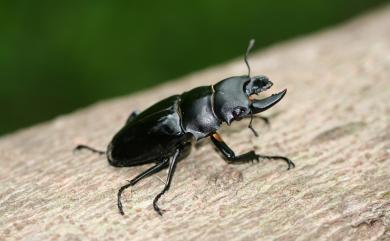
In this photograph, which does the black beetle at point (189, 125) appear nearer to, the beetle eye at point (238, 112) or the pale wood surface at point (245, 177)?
the beetle eye at point (238, 112)

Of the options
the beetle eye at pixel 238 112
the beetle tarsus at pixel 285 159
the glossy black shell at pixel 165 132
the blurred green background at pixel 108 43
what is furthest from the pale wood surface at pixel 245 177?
the blurred green background at pixel 108 43

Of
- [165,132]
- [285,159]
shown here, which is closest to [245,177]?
[285,159]

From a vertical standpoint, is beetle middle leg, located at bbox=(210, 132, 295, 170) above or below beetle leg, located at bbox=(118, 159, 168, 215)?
below

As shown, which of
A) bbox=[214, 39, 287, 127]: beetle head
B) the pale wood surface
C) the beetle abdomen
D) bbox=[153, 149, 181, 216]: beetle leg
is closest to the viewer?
the pale wood surface

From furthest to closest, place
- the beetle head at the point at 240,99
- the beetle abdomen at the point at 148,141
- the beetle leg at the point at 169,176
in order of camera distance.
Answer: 1. the beetle abdomen at the point at 148,141
2. the beetle head at the point at 240,99
3. the beetle leg at the point at 169,176

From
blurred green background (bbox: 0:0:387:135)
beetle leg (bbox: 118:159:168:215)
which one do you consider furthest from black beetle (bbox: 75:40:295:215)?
blurred green background (bbox: 0:0:387:135)

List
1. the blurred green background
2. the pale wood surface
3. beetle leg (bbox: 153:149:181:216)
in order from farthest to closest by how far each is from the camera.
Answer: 1. the blurred green background
2. beetle leg (bbox: 153:149:181:216)
3. the pale wood surface

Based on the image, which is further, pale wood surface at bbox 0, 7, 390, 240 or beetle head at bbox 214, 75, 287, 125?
beetle head at bbox 214, 75, 287, 125

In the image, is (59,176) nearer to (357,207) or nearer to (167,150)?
(167,150)

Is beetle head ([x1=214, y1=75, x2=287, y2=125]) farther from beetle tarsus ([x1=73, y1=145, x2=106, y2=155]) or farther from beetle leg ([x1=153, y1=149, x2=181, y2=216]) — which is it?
beetle tarsus ([x1=73, y1=145, x2=106, y2=155])
